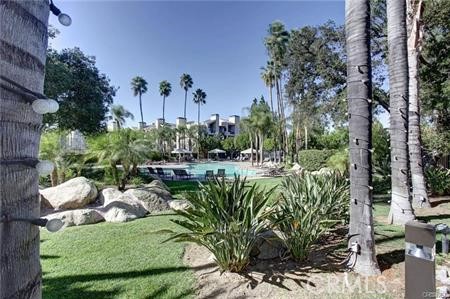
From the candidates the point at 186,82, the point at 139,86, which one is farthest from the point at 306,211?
the point at 186,82

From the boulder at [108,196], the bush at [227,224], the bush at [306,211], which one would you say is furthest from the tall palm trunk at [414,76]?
the boulder at [108,196]

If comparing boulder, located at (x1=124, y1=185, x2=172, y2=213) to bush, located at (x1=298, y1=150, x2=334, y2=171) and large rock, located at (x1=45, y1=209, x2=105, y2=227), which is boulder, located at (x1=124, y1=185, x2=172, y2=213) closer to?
large rock, located at (x1=45, y1=209, x2=105, y2=227)

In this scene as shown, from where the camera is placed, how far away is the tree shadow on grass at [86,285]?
3650 mm

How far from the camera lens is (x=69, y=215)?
7.35m

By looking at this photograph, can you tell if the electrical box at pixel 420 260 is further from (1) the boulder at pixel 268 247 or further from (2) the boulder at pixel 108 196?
(2) the boulder at pixel 108 196

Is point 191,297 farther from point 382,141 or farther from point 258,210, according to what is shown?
point 382,141

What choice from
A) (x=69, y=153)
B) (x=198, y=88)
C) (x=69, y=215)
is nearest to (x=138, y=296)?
(x=69, y=215)

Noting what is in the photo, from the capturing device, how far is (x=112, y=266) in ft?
14.8

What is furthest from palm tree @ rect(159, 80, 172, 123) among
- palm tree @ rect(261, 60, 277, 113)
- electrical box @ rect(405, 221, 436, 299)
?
electrical box @ rect(405, 221, 436, 299)

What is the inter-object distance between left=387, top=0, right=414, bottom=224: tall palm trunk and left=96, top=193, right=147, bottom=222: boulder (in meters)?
6.67

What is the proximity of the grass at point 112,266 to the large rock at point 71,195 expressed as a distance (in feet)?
9.23

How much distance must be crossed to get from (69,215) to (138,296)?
4.77 metres

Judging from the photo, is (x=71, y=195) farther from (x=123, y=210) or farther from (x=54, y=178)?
(x=54, y=178)

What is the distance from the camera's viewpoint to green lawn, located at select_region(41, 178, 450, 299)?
376 centimetres
